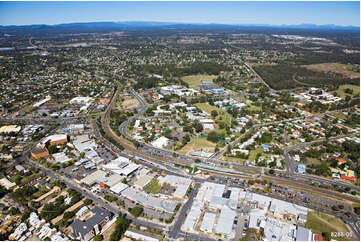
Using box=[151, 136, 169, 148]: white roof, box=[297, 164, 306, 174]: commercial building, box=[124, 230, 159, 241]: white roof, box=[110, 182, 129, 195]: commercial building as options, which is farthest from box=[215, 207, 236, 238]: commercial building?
box=[151, 136, 169, 148]: white roof

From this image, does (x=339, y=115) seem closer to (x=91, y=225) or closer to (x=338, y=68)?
(x=91, y=225)

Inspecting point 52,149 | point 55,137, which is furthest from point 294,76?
point 52,149

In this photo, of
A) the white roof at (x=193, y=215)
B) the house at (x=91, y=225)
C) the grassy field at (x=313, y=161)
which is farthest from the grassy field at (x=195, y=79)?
the house at (x=91, y=225)

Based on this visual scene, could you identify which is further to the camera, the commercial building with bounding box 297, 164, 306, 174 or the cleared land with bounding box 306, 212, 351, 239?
the commercial building with bounding box 297, 164, 306, 174

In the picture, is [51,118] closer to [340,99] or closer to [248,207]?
[248,207]

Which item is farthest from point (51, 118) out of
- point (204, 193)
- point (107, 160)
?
point (204, 193)

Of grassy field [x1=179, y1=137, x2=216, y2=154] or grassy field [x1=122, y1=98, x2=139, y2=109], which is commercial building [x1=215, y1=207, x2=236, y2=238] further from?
grassy field [x1=122, y1=98, x2=139, y2=109]
